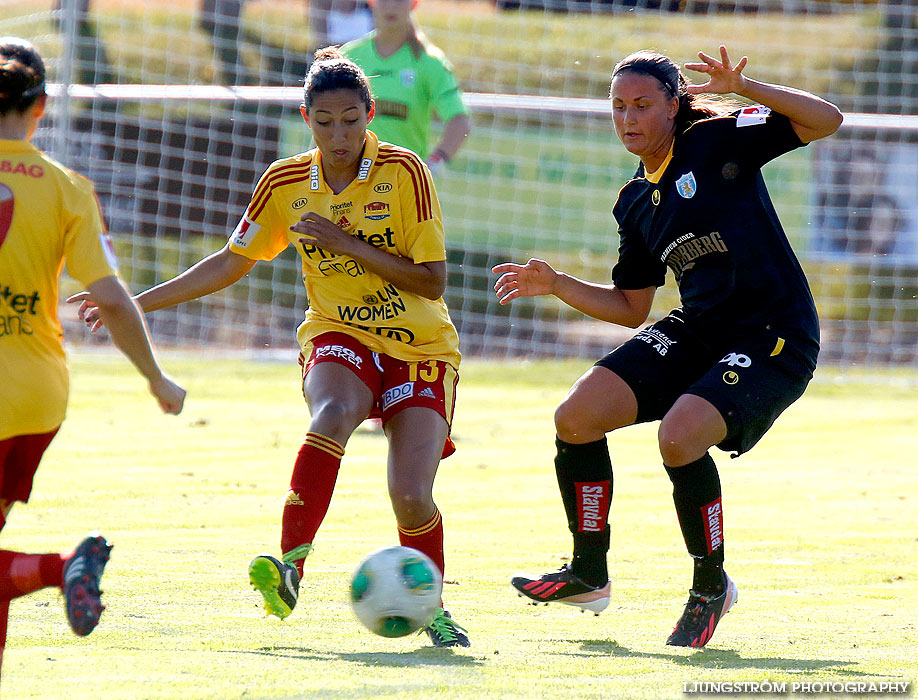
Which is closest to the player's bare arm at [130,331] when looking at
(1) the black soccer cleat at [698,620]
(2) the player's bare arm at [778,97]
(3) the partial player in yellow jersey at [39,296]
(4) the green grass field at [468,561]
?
(3) the partial player in yellow jersey at [39,296]

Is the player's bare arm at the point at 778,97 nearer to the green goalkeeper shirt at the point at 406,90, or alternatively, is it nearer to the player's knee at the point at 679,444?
the player's knee at the point at 679,444

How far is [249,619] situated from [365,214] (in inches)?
54.3

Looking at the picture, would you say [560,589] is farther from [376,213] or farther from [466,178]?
[466,178]

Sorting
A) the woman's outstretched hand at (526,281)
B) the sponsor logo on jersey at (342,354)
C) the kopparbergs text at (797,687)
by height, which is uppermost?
the woman's outstretched hand at (526,281)

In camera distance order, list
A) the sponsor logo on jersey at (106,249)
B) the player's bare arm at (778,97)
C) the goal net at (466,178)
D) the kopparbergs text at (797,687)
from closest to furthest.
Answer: the sponsor logo on jersey at (106,249) < the kopparbergs text at (797,687) < the player's bare arm at (778,97) < the goal net at (466,178)

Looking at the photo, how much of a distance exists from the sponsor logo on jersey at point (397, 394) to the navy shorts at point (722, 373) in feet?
2.31

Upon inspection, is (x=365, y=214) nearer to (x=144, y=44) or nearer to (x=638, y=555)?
(x=638, y=555)

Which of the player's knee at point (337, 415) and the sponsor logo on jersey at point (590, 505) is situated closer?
the player's knee at point (337, 415)

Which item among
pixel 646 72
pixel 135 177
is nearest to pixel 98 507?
pixel 646 72

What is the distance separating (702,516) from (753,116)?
1.34 metres

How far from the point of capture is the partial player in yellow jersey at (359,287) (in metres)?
4.10

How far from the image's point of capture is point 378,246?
14.3ft

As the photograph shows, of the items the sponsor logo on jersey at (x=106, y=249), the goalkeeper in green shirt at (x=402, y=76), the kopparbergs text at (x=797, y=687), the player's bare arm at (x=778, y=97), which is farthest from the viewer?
the goalkeeper in green shirt at (x=402, y=76)

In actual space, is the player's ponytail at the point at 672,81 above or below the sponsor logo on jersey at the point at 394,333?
above
